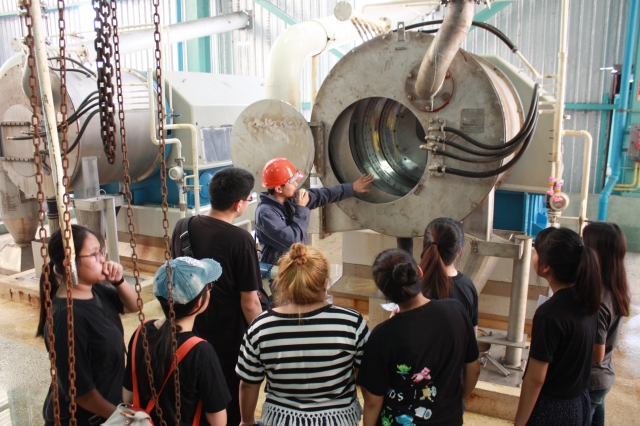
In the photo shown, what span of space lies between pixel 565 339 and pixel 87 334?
156 cm

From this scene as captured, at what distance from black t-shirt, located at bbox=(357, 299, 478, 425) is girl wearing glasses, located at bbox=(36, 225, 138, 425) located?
0.88 metres

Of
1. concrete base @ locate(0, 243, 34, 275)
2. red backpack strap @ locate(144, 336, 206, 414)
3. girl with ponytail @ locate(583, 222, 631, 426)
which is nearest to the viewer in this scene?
red backpack strap @ locate(144, 336, 206, 414)

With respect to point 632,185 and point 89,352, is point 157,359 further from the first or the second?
point 632,185

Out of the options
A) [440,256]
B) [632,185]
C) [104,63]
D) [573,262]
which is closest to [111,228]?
[104,63]

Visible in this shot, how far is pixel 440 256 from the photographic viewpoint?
1.95 meters

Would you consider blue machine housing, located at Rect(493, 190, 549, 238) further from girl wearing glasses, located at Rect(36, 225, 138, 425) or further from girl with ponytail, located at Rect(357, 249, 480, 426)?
girl wearing glasses, located at Rect(36, 225, 138, 425)

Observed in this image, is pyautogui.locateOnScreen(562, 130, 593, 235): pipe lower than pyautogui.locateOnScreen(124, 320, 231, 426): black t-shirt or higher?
higher

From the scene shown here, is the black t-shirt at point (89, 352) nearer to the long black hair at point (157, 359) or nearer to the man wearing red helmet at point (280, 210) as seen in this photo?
the long black hair at point (157, 359)

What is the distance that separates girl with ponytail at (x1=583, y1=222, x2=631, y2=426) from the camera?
6.09 ft

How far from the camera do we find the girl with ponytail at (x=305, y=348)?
61.6 inches

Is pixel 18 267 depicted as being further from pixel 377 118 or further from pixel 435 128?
pixel 435 128

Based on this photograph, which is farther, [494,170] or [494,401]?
[494,401]

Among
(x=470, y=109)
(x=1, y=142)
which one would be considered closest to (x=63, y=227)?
(x=470, y=109)

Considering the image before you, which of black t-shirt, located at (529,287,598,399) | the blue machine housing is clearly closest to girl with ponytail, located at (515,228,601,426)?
black t-shirt, located at (529,287,598,399)
